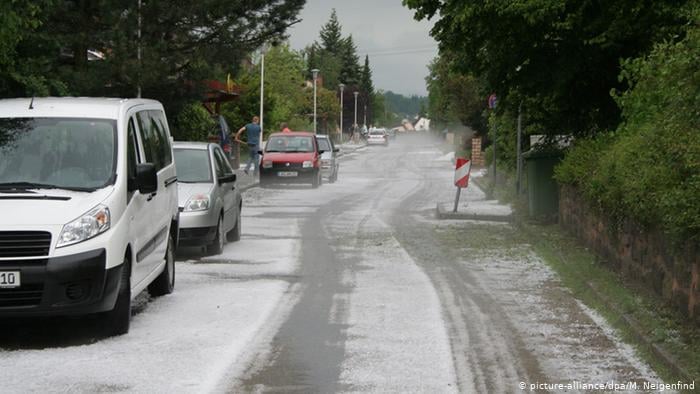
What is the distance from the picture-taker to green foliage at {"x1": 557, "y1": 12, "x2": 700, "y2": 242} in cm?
865

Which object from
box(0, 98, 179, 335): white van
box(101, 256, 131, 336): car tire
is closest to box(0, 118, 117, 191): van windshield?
box(0, 98, 179, 335): white van

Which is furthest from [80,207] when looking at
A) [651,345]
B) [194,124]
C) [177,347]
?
[194,124]

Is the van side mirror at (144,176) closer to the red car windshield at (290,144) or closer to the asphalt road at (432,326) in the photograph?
the asphalt road at (432,326)

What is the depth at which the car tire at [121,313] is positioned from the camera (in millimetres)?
8977

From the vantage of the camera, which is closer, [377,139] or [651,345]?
[651,345]

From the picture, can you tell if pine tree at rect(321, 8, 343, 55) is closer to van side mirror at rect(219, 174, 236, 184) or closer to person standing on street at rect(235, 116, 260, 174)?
person standing on street at rect(235, 116, 260, 174)

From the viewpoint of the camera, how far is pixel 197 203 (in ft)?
48.3

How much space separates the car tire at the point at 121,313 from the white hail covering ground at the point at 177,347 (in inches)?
3.6

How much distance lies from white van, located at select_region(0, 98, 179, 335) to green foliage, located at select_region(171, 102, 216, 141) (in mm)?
28919

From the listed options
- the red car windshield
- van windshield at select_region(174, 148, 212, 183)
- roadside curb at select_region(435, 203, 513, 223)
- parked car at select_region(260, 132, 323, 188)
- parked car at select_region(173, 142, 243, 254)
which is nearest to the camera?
parked car at select_region(173, 142, 243, 254)

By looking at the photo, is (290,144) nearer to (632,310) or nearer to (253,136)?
(253,136)

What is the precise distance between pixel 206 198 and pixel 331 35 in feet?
571

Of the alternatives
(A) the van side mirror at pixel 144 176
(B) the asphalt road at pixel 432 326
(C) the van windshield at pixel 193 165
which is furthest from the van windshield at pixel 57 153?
(C) the van windshield at pixel 193 165

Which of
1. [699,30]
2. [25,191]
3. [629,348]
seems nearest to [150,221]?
[25,191]
